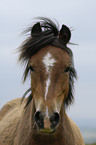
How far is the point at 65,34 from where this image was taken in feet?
15.3

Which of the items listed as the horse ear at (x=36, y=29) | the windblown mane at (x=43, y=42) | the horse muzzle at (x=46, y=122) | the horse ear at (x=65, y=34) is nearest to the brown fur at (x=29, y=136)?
the windblown mane at (x=43, y=42)

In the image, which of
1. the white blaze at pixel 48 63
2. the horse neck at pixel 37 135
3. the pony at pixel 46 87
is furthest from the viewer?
the horse neck at pixel 37 135

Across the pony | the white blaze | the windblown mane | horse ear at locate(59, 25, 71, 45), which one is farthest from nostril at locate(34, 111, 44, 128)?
horse ear at locate(59, 25, 71, 45)

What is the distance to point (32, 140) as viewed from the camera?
4.23 metres

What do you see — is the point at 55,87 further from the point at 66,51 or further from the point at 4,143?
the point at 4,143

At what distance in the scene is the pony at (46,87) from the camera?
363 cm

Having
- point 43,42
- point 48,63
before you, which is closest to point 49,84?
point 48,63

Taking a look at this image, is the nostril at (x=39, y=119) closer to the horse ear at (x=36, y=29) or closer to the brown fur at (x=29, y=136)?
the brown fur at (x=29, y=136)

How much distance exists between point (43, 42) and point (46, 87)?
34.7 inches

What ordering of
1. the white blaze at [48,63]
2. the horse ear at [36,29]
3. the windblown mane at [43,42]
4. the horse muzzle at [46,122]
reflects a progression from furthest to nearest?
the horse ear at [36,29] → the windblown mane at [43,42] → the white blaze at [48,63] → the horse muzzle at [46,122]

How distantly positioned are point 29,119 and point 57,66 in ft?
3.72

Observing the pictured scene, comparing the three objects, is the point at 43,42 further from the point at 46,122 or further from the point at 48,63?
the point at 46,122

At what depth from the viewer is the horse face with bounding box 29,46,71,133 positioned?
355 centimetres

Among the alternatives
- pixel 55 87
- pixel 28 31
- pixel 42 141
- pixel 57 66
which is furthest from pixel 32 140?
pixel 28 31
